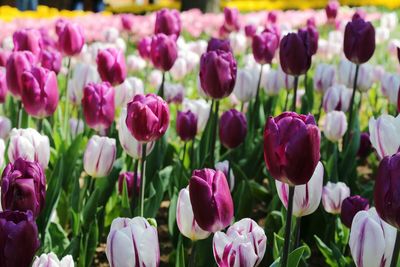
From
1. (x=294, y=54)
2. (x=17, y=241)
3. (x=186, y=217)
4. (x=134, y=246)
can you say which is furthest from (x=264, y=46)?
(x=17, y=241)

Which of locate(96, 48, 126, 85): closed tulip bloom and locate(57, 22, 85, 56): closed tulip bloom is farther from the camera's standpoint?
locate(57, 22, 85, 56): closed tulip bloom

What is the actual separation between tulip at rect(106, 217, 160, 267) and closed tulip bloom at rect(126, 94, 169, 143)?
0.52 m

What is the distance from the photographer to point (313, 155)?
148 cm

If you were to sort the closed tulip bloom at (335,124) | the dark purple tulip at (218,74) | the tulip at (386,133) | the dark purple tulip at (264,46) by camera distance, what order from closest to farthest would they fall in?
the tulip at (386,133), the dark purple tulip at (218,74), the closed tulip bloom at (335,124), the dark purple tulip at (264,46)

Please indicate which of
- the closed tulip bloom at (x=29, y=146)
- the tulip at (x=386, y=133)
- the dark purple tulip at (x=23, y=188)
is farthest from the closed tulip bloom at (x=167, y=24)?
the dark purple tulip at (x=23, y=188)

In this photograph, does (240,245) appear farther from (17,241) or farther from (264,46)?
(264,46)

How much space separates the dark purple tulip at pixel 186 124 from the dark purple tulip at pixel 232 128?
0.24m

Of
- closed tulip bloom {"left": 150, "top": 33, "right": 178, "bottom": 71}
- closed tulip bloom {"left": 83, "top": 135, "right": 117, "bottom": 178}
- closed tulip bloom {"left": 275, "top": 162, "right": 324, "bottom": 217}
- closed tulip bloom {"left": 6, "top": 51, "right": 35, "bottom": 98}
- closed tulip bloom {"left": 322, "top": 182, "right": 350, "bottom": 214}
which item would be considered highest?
closed tulip bloom {"left": 150, "top": 33, "right": 178, "bottom": 71}

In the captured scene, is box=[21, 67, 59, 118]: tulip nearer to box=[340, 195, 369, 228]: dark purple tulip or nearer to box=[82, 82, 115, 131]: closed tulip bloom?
box=[82, 82, 115, 131]: closed tulip bloom

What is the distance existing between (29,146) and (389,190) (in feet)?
3.89

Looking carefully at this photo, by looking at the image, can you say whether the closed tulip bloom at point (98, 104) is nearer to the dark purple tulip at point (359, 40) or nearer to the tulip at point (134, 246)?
the dark purple tulip at point (359, 40)

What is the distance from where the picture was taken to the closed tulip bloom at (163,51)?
3100mm

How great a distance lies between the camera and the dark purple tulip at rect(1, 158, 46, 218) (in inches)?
62.0

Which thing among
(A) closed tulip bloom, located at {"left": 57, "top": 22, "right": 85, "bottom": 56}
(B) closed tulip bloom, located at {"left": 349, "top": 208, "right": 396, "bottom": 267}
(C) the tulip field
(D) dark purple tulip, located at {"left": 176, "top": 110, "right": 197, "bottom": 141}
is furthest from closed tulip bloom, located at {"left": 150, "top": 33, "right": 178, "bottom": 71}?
(B) closed tulip bloom, located at {"left": 349, "top": 208, "right": 396, "bottom": 267}
